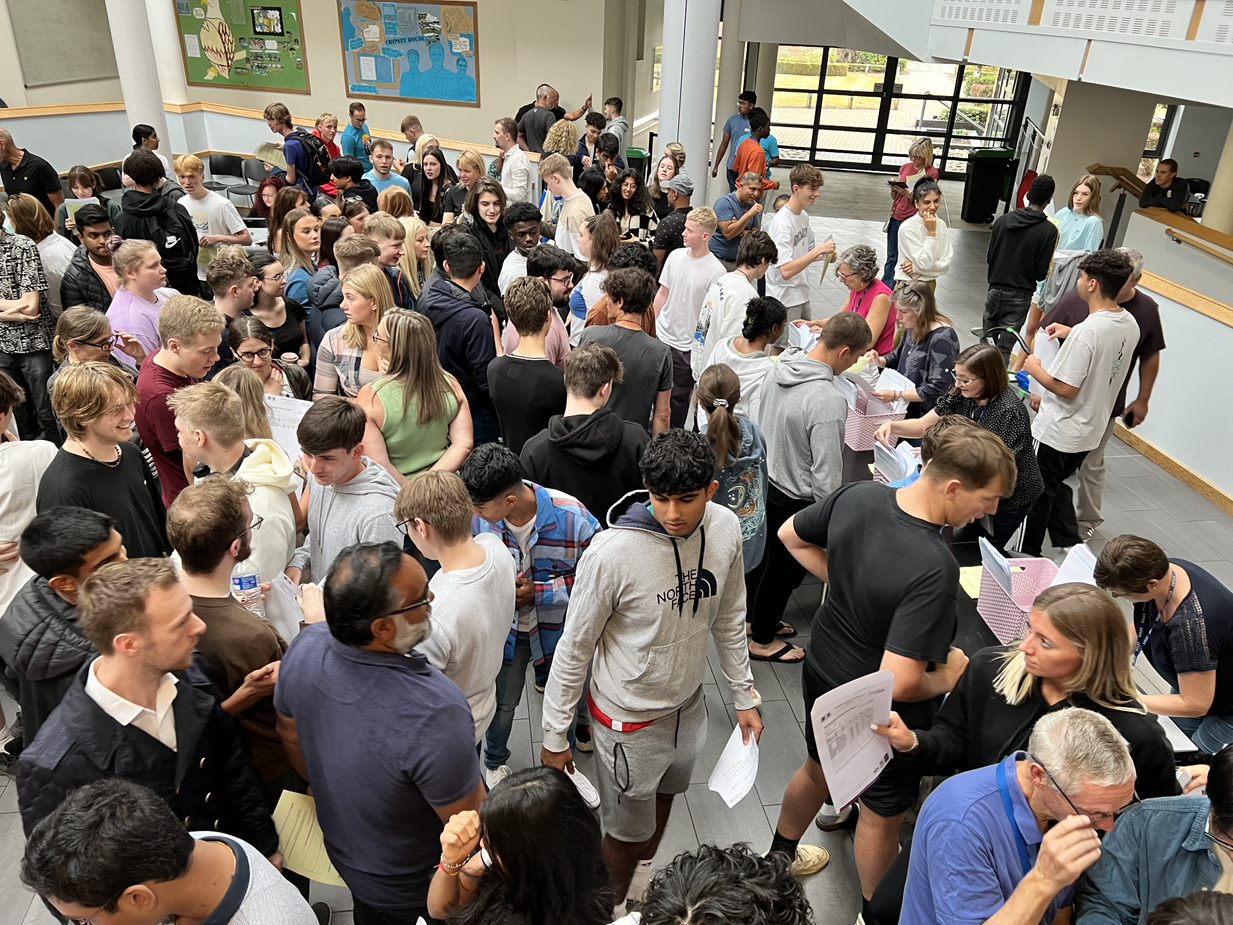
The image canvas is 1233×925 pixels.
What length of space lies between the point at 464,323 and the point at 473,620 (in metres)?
2.14

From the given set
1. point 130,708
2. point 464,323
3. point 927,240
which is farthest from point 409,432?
point 927,240

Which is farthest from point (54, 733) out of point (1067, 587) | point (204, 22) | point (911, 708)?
point (204, 22)

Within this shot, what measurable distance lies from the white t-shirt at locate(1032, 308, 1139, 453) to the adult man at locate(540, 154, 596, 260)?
132 inches

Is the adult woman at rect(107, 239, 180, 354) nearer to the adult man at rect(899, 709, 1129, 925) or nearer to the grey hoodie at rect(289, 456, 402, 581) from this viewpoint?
the grey hoodie at rect(289, 456, 402, 581)

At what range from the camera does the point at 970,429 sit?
244 cm

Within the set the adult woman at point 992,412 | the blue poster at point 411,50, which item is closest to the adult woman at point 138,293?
A: the adult woman at point 992,412

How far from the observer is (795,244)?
21.4 feet

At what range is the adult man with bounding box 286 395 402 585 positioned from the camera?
2662 mm

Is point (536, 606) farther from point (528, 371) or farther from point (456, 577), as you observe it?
point (528, 371)

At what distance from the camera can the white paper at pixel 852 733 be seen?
2.09m

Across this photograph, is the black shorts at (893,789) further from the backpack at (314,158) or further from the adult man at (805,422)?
the backpack at (314,158)

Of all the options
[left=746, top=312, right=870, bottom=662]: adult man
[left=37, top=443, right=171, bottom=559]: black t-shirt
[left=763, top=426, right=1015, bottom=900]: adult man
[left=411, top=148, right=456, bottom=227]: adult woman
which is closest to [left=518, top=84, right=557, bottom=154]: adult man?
[left=411, top=148, right=456, bottom=227]: adult woman

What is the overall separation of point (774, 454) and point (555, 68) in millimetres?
10523

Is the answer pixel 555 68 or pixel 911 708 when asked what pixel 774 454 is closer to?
pixel 911 708
